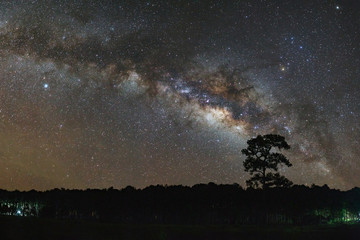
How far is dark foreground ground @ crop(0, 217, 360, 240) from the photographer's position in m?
34.5

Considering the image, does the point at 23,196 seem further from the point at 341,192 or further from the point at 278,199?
the point at 341,192

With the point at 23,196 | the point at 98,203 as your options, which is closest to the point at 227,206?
the point at 98,203

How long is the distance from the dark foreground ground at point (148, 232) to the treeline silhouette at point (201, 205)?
677cm

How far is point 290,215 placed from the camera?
52.7 metres

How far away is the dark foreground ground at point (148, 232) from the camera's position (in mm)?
34531

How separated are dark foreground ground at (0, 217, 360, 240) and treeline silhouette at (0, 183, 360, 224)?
22.2ft

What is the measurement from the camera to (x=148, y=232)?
38.8 m

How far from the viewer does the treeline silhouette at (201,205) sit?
2007 inches

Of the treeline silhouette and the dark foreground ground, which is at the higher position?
the treeline silhouette

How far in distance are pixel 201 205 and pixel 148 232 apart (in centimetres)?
1331

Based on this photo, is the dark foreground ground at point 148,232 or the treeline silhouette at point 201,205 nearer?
the dark foreground ground at point 148,232

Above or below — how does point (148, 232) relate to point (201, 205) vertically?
below

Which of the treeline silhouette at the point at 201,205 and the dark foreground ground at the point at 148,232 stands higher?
the treeline silhouette at the point at 201,205

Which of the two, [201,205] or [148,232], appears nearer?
[148,232]
